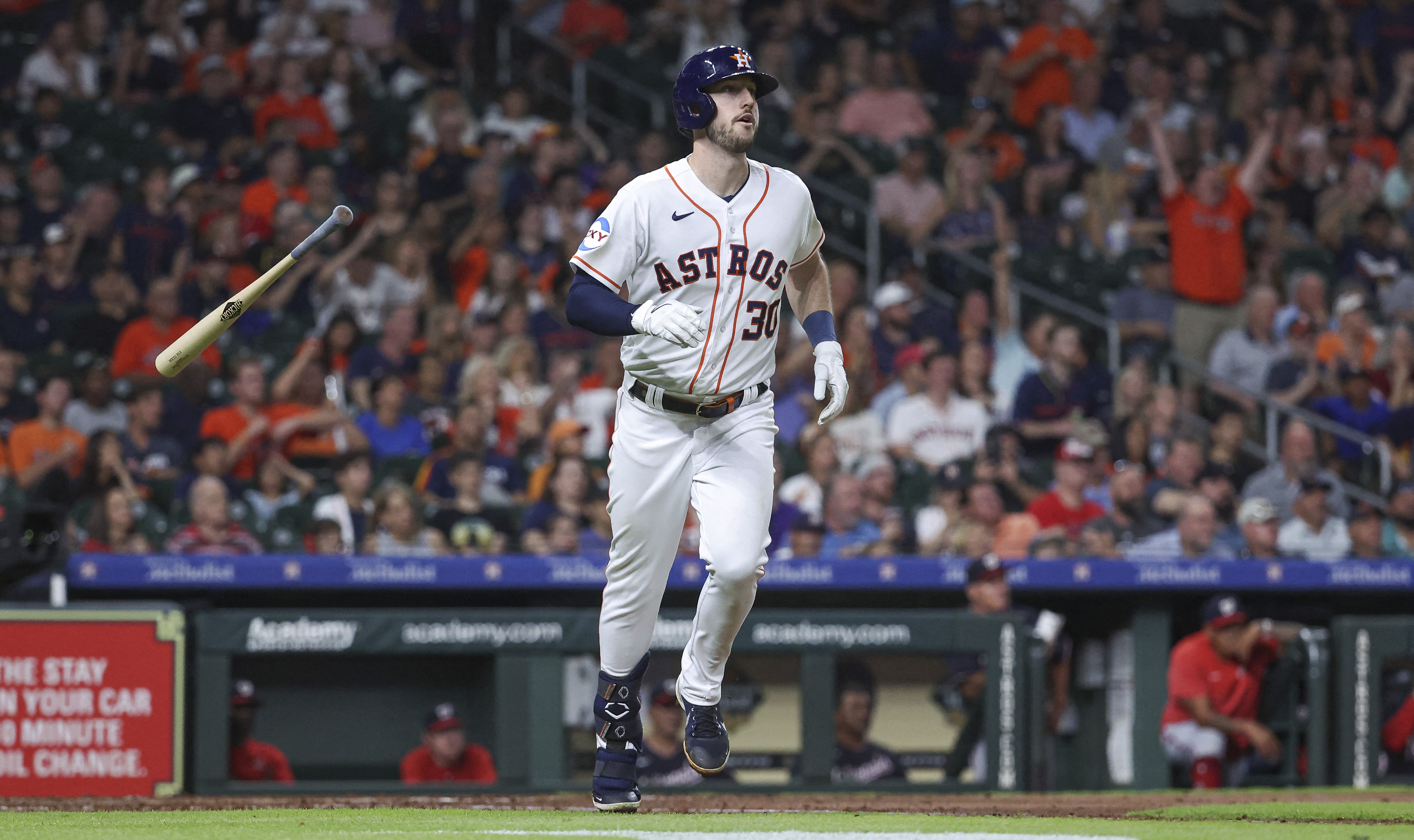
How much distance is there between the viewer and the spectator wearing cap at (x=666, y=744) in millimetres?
7516

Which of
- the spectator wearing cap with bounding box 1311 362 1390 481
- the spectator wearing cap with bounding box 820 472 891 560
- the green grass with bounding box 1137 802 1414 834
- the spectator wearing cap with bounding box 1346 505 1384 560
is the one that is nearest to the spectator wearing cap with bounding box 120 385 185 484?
the spectator wearing cap with bounding box 820 472 891 560

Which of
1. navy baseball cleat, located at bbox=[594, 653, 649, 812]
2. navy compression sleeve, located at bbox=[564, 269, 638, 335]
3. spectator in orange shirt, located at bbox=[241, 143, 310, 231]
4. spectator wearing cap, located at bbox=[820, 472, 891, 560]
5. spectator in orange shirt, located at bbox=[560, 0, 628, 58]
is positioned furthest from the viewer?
spectator in orange shirt, located at bbox=[560, 0, 628, 58]

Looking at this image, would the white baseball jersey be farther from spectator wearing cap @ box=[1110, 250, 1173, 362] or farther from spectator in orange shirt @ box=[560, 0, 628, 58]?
spectator in orange shirt @ box=[560, 0, 628, 58]

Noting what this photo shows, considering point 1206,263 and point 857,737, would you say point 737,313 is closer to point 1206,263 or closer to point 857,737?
point 857,737

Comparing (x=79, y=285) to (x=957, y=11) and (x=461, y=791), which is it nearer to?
(x=461, y=791)

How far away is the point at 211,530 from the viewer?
26.6ft

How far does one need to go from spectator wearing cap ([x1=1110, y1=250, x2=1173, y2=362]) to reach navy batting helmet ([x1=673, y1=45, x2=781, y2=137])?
6337 millimetres

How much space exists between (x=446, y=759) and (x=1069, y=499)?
11.2 feet

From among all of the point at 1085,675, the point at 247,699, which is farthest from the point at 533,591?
the point at 1085,675

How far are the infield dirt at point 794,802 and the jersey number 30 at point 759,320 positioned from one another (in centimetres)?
140

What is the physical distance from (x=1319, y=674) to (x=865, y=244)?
446 centimetres

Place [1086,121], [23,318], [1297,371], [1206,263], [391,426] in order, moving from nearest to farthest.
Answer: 1. [391,426]
2. [23,318]
3. [1297,371]
4. [1206,263]
5. [1086,121]

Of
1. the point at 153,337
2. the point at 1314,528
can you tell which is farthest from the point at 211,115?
the point at 1314,528

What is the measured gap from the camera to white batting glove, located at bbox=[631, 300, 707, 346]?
433 centimetres
